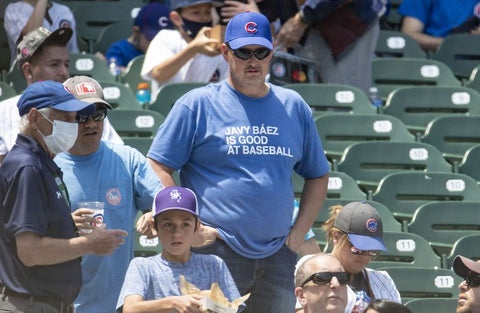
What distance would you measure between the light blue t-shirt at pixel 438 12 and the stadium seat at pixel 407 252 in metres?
3.43

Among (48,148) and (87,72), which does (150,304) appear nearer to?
(48,148)

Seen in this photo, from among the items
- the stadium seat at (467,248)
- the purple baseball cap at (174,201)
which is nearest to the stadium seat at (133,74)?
the stadium seat at (467,248)

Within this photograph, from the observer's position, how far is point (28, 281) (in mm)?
4336

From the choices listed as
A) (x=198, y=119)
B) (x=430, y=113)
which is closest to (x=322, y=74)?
(x=430, y=113)

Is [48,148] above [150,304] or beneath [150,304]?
above

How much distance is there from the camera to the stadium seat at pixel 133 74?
28.4 ft

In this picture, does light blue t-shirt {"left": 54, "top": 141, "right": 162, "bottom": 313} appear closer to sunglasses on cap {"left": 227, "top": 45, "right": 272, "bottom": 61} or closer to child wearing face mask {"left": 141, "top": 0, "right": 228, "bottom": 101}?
sunglasses on cap {"left": 227, "top": 45, "right": 272, "bottom": 61}

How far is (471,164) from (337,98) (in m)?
1.09

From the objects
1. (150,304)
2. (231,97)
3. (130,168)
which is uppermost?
(231,97)

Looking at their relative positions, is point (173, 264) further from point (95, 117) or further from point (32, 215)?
point (95, 117)

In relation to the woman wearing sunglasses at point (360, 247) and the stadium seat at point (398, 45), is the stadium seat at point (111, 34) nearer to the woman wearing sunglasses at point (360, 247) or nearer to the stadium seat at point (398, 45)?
the stadium seat at point (398, 45)

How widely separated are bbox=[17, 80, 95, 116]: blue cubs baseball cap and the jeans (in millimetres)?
944

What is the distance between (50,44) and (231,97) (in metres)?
1.36

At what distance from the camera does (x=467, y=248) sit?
7051 mm
